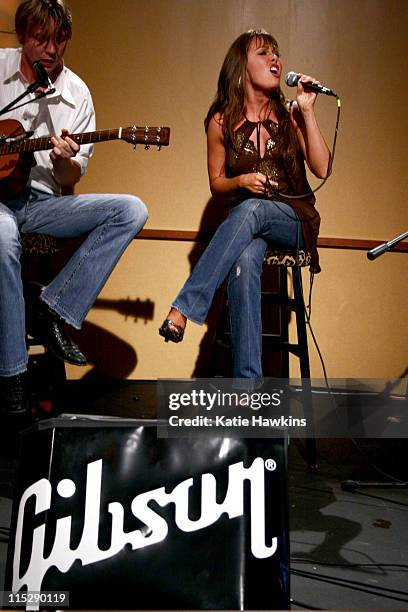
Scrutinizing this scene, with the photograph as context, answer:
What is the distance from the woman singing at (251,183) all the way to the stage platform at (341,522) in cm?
40

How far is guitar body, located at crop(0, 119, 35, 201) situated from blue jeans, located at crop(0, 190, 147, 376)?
6 centimetres

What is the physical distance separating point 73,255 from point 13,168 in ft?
1.20

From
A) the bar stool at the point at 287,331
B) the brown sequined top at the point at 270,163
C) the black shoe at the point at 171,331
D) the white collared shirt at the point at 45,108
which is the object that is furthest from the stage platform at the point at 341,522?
the white collared shirt at the point at 45,108

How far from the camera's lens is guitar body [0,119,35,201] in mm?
2034

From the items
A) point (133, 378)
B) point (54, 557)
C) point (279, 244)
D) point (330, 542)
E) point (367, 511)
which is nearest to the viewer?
point (54, 557)

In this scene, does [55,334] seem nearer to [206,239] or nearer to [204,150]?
[206,239]

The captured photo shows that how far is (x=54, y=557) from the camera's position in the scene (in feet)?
Answer: 3.10

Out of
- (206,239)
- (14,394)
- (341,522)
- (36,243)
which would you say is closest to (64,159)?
(36,243)

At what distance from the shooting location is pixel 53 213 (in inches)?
81.3

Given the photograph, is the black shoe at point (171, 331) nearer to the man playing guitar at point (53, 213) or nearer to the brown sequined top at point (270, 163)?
the man playing guitar at point (53, 213)

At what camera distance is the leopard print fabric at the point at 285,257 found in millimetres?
2049

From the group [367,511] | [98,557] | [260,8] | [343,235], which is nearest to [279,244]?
[367,511]

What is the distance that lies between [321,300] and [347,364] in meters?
0.32

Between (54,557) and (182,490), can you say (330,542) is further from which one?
(54,557)
